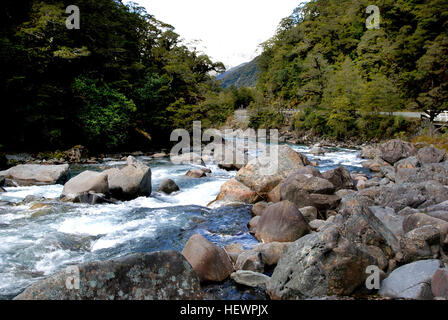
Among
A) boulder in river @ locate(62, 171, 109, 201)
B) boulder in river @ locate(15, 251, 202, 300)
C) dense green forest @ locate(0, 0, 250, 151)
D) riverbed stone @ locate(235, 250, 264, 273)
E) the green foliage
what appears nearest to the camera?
boulder in river @ locate(15, 251, 202, 300)

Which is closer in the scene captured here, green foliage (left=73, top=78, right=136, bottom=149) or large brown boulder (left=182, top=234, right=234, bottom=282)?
large brown boulder (left=182, top=234, right=234, bottom=282)

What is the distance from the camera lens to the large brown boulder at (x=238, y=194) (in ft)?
30.9

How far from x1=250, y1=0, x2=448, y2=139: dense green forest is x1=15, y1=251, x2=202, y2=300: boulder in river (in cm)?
2167

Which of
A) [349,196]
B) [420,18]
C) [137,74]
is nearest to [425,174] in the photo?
[349,196]

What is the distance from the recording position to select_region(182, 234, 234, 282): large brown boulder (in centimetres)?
466

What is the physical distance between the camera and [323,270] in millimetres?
4113

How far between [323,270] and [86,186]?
7.97 m

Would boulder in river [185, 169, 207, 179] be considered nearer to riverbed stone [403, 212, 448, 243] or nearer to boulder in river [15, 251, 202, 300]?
riverbed stone [403, 212, 448, 243]

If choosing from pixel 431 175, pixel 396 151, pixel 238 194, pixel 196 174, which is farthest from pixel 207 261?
pixel 396 151

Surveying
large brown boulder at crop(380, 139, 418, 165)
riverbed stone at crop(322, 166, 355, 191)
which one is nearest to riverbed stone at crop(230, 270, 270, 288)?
riverbed stone at crop(322, 166, 355, 191)

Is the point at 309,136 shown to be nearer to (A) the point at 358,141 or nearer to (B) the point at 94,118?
(A) the point at 358,141

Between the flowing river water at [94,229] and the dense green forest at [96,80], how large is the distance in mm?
7522

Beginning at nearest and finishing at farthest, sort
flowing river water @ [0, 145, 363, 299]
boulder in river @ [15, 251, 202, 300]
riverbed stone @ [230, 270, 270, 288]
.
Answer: boulder in river @ [15, 251, 202, 300], riverbed stone @ [230, 270, 270, 288], flowing river water @ [0, 145, 363, 299]
